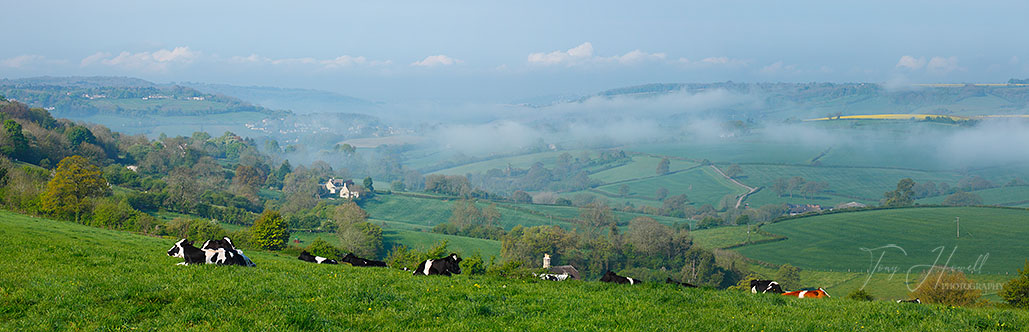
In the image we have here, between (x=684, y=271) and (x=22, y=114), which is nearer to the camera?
(x=684, y=271)

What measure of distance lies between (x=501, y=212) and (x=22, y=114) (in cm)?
9198

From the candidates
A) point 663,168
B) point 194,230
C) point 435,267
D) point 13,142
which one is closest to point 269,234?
point 194,230

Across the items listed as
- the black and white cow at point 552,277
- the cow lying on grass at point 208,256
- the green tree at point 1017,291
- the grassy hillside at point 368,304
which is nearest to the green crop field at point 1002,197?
the green tree at point 1017,291

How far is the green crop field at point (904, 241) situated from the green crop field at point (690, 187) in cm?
5356

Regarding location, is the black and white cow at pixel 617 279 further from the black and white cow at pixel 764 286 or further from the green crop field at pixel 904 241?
the green crop field at pixel 904 241

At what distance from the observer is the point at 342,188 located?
459 feet

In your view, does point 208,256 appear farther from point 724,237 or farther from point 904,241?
point 904,241

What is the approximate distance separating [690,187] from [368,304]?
558ft

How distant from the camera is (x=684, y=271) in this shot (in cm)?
7538

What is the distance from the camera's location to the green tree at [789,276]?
67.6 meters

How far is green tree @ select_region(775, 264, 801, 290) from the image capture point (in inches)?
2660

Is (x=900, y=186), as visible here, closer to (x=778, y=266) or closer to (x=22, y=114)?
(x=778, y=266)

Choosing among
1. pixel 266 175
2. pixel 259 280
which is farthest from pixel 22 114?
pixel 259 280

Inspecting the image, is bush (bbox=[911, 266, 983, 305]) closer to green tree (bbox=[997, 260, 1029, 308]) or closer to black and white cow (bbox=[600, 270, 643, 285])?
green tree (bbox=[997, 260, 1029, 308])
